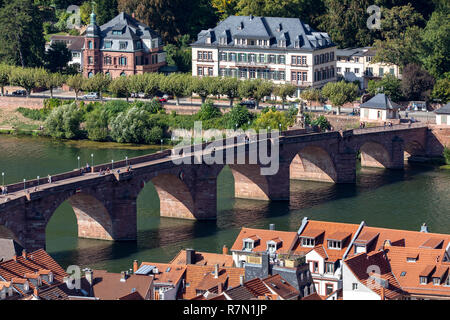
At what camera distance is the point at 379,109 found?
16100 centimetres

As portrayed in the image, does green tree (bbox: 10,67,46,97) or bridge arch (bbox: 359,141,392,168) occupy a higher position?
green tree (bbox: 10,67,46,97)

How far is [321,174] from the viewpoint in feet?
472

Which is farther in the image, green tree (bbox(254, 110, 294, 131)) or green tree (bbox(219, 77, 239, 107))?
→ green tree (bbox(219, 77, 239, 107))

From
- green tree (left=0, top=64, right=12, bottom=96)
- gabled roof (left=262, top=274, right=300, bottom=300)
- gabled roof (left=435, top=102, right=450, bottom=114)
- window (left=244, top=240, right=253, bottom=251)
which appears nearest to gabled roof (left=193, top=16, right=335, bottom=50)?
gabled roof (left=435, top=102, right=450, bottom=114)

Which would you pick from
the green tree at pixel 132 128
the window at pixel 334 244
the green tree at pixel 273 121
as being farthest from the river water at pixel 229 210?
the window at pixel 334 244

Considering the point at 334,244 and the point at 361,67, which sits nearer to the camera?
the point at 334,244

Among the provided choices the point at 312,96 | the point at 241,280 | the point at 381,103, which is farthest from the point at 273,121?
the point at 241,280

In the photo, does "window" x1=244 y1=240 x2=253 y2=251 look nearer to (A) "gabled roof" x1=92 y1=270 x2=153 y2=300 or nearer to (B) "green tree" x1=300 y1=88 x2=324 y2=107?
(A) "gabled roof" x1=92 y1=270 x2=153 y2=300

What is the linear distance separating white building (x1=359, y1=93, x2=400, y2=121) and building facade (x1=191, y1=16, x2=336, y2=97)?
683 inches

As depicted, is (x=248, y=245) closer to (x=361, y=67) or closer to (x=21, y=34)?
(x=361, y=67)

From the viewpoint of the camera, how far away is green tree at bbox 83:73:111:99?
183 metres

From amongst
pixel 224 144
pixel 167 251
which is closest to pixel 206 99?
pixel 224 144

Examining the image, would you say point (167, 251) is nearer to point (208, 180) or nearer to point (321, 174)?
point (208, 180)

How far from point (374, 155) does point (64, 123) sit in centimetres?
4379
